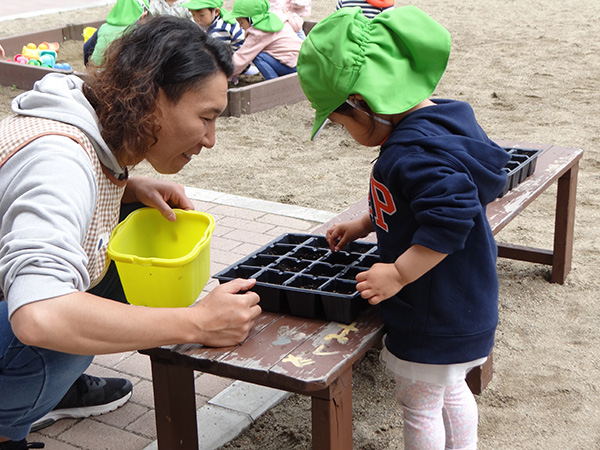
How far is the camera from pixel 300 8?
9.23 meters

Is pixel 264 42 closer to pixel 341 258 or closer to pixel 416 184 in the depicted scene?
pixel 341 258

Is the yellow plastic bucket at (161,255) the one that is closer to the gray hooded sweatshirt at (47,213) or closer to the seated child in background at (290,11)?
the gray hooded sweatshirt at (47,213)

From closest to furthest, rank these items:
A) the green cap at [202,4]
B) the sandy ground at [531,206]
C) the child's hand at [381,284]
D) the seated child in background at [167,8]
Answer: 1. the child's hand at [381,284]
2. the sandy ground at [531,206]
3. the seated child in background at [167,8]
4. the green cap at [202,4]

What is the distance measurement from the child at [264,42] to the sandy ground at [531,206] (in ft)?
1.69

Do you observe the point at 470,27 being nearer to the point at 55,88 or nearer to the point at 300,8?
the point at 300,8

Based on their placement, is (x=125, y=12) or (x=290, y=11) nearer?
(x=125, y=12)

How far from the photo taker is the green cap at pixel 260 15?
755 cm

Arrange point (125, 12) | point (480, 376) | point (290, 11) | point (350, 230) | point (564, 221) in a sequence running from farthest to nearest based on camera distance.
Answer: point (290, 11) < point (125, 12) < point (564, 221) < point (480, 376) < point (350, 230)

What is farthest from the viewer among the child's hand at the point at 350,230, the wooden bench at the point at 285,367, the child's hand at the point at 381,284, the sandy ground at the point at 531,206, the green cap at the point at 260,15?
the green cap at the point at 260,15

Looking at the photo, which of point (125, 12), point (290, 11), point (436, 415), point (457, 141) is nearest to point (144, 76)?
point (457, 141)

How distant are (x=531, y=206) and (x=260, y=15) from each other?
3836 mm

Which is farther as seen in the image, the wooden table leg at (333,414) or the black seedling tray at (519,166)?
the black seedling tray at (519,166)

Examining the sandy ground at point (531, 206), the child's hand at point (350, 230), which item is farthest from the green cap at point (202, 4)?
the child's hand at point (350, 230)

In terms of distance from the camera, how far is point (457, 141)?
196 centimetres
